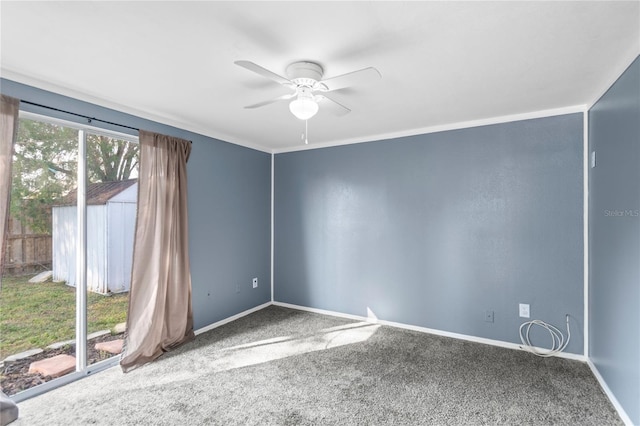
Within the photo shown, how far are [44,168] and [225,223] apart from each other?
1.85 m

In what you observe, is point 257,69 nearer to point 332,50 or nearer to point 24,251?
point 332,50

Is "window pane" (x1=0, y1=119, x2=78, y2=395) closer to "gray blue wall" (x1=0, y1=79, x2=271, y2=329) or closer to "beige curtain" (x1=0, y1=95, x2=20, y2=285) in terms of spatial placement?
"beige curtain" (x1=0, y1=95, x2=20, y2=285)

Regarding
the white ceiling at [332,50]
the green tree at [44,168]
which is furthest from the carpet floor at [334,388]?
the white ceiling at [332,50]

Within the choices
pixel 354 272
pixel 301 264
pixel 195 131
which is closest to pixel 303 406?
pixel 354 272

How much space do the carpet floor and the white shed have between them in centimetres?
83

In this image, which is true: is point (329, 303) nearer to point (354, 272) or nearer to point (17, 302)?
point (354, 272)

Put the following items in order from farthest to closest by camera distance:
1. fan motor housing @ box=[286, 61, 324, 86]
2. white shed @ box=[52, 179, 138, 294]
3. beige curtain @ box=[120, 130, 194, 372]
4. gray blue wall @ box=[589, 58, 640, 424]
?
beige curtain @ box=[120, 130, 194, 372] → white shed @ box=[52, 179, 138, 294] → fan motor housing @ box=[286, 61, 324, 86] → gray blue wall @ box=[589, 58, 640, 424]

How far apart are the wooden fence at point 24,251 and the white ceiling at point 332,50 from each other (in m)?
1.10

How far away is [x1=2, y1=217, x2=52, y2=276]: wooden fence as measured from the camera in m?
2.27

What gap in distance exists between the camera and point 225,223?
13.1ft

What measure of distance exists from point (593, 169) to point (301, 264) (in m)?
3.39

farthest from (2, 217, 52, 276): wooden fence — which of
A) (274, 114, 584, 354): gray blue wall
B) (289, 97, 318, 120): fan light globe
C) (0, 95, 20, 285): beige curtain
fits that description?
(274, 114, 584, 354): gray blue wall

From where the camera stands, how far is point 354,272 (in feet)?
13.5

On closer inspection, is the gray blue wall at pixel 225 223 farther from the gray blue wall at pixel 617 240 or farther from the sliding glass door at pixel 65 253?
the gray blue wall at pixel 617 240
